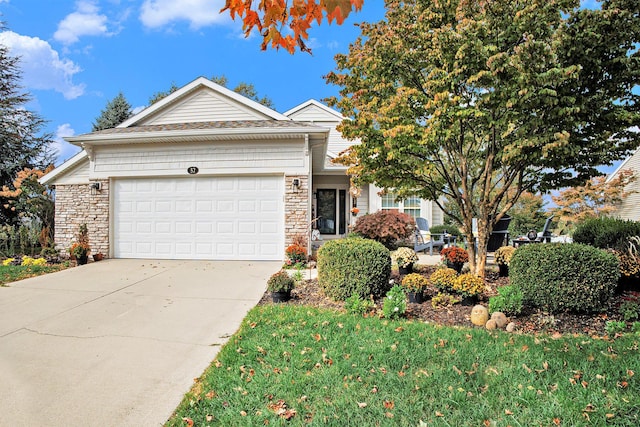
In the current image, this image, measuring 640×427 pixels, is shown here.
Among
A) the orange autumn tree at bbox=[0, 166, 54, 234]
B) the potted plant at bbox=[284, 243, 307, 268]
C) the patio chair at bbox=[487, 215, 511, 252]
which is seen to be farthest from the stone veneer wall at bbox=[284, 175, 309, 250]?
the orange autumn tree at bbox=[0, 166, 54, 234]

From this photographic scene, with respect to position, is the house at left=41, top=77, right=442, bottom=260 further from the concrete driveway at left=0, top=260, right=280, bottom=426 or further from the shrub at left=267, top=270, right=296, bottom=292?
the shrub at left=267, top=270, right=296, bottom=292

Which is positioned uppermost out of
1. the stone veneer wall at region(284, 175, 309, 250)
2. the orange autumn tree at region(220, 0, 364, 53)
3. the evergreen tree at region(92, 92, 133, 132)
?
the evergreen tree at region(92, 92, 133, 132)

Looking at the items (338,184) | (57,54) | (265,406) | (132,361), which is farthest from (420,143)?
(57,54)

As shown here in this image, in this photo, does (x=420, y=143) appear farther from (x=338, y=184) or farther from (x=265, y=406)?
(x=338, y=184)

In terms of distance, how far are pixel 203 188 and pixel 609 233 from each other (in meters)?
9.43

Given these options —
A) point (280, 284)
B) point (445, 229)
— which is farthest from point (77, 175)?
point (445, 229)

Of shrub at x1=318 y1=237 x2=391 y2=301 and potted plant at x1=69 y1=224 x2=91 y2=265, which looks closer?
shrub at x1=318 y1=237 x2=391 y2=301

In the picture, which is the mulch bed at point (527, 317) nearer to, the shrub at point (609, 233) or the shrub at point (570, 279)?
the shrub at point (570, 279)

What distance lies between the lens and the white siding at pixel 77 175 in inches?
445

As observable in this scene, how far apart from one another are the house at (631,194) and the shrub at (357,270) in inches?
660

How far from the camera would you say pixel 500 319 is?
14.0 feet

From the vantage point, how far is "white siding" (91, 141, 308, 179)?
30.5 ft

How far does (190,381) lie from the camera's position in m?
3.17

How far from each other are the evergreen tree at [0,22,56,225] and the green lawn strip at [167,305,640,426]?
A: 722 inches
